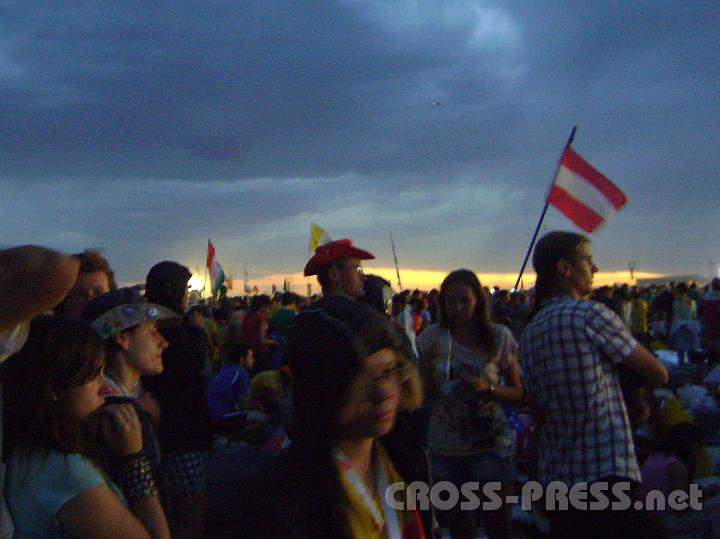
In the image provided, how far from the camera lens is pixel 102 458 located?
2297mm

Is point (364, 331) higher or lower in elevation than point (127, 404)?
higher

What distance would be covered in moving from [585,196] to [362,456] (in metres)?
5.15

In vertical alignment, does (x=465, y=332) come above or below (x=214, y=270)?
below

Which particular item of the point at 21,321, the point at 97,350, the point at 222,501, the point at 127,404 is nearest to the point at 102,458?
the point at 127,404

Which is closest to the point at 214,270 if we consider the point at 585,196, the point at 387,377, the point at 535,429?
the point at 585,196

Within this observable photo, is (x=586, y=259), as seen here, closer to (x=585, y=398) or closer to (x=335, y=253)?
(x=585, y=398)

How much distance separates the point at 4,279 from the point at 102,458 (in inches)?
35.7

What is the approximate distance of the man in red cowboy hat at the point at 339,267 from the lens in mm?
4484

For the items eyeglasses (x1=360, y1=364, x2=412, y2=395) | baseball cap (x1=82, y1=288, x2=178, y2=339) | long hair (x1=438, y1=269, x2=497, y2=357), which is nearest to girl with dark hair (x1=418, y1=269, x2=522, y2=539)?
long hair (x1=438, y1=269, x2=497, y2=357)

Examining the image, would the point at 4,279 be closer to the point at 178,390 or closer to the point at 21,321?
the point at 21,321

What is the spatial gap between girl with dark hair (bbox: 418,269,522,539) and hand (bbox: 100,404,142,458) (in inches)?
86.5

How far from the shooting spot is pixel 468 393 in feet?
14.3

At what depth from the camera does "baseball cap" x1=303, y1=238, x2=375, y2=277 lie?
14.7 ft

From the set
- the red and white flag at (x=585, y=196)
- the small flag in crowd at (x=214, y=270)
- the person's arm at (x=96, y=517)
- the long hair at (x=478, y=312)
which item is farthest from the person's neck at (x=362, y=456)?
the small flag in crowd at (x=214, y=270)
